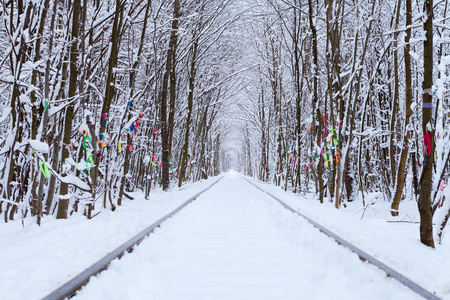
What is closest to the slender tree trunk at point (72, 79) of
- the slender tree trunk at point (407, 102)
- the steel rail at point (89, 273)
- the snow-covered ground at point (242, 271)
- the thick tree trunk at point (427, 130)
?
the snow-covered ground at point (242, 271)

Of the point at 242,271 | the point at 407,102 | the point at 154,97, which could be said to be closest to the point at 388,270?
the point at 242,271

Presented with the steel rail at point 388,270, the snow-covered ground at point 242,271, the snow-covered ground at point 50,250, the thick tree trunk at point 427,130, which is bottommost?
the snow-covered ground at point 242,271

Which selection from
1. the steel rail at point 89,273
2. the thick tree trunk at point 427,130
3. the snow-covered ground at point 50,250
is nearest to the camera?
the steel rail at point 89,273

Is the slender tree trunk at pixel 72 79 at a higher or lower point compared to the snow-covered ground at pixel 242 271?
higher

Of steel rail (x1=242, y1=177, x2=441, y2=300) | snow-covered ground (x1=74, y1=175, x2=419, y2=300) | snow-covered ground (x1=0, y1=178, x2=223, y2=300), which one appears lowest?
snow-covered ground (x1=74, y1=175, x2=419, y2=300)

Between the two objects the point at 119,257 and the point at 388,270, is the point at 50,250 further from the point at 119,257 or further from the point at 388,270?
the point at 388,270

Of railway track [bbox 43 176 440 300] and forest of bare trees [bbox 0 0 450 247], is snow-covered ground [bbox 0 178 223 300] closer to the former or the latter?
railway track [bbox 43 176 440 300]

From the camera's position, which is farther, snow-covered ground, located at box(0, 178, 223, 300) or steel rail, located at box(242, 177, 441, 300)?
snow-covered ground, located at box(0, 178, 223, 300)

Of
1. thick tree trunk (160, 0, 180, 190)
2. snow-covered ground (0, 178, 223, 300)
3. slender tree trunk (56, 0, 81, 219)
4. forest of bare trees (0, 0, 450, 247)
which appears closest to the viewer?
snow-covered ground (0, 178, 223, 300)

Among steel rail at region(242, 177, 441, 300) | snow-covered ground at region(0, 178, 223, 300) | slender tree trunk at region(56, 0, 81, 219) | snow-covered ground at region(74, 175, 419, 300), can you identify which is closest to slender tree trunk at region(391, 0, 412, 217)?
snow-covered ground at region(74, 175, 419, 300)

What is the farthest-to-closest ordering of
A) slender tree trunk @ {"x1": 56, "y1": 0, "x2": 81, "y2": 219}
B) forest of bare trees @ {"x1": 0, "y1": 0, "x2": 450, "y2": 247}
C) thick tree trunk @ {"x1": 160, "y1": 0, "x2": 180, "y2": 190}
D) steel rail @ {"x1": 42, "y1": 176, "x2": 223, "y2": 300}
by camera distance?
thick tree trunk @ {"x1": 160, "y1": 0, "x2": 180, "y2": 190}, slender tree trunk @ {"x1": 56, "y1": 0, "x2": 81, "y2": 219}, forest of bare trees @ {"x1": 0, "y1": 0, "x2": 450, "y2": 247}, steel rail @ {"x1": 42, "y1": 176, "x2": 223, "y2": 300}

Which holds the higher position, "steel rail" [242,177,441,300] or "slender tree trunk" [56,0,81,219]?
"slender tree trunk" [56,0,81,219]

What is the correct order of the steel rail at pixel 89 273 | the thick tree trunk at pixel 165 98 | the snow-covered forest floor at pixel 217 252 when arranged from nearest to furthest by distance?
1. the steel rail at pixel 89 273
2. the snow-covered forest floor at pixel 217 252
3. the thick tree trunk at pixel 165 98

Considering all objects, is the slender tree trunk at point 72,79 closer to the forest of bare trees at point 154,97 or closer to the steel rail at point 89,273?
the forest of bare trees at point 154,97
